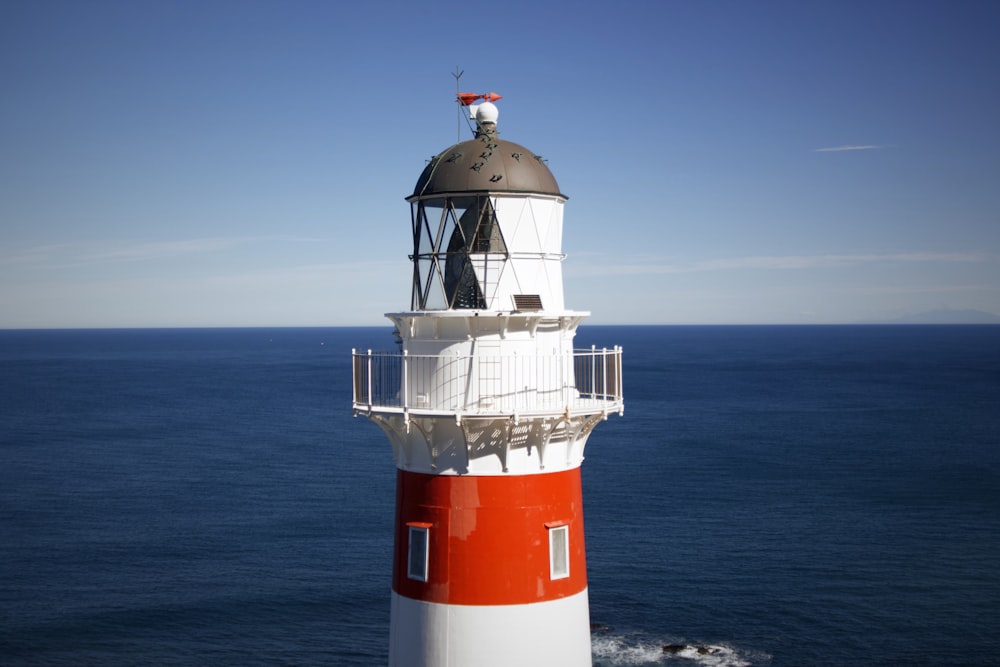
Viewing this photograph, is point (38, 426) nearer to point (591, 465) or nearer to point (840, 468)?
point (591, 465)

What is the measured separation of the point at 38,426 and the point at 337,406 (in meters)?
28.3

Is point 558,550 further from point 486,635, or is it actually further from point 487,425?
point 487,425

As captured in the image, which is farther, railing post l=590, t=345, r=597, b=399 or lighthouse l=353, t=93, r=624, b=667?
railing post l=590, t=345, r=597, b=399

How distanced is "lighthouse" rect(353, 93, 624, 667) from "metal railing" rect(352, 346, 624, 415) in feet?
0.05

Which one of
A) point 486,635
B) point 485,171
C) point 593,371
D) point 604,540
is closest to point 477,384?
point 593,371

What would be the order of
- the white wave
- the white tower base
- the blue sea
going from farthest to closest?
the blue sea, the white wave, the white tower base

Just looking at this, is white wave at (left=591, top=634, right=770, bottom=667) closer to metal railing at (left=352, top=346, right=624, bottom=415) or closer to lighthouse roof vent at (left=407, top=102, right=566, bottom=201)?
metal railing at (left=352, top=346, right=624, bottom=415)

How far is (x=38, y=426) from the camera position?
9569 cm

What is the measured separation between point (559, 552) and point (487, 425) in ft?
5.48

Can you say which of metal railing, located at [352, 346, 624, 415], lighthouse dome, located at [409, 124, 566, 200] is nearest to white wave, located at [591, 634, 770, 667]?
metal railing, located at [352, 346, 624, 415]

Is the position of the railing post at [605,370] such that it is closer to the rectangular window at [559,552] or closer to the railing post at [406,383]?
the rectangular window at [559,552]

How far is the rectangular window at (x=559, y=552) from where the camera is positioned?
10.9 meters

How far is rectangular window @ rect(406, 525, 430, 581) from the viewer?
1075 centimetres

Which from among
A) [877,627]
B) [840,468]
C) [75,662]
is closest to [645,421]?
[840,468]
